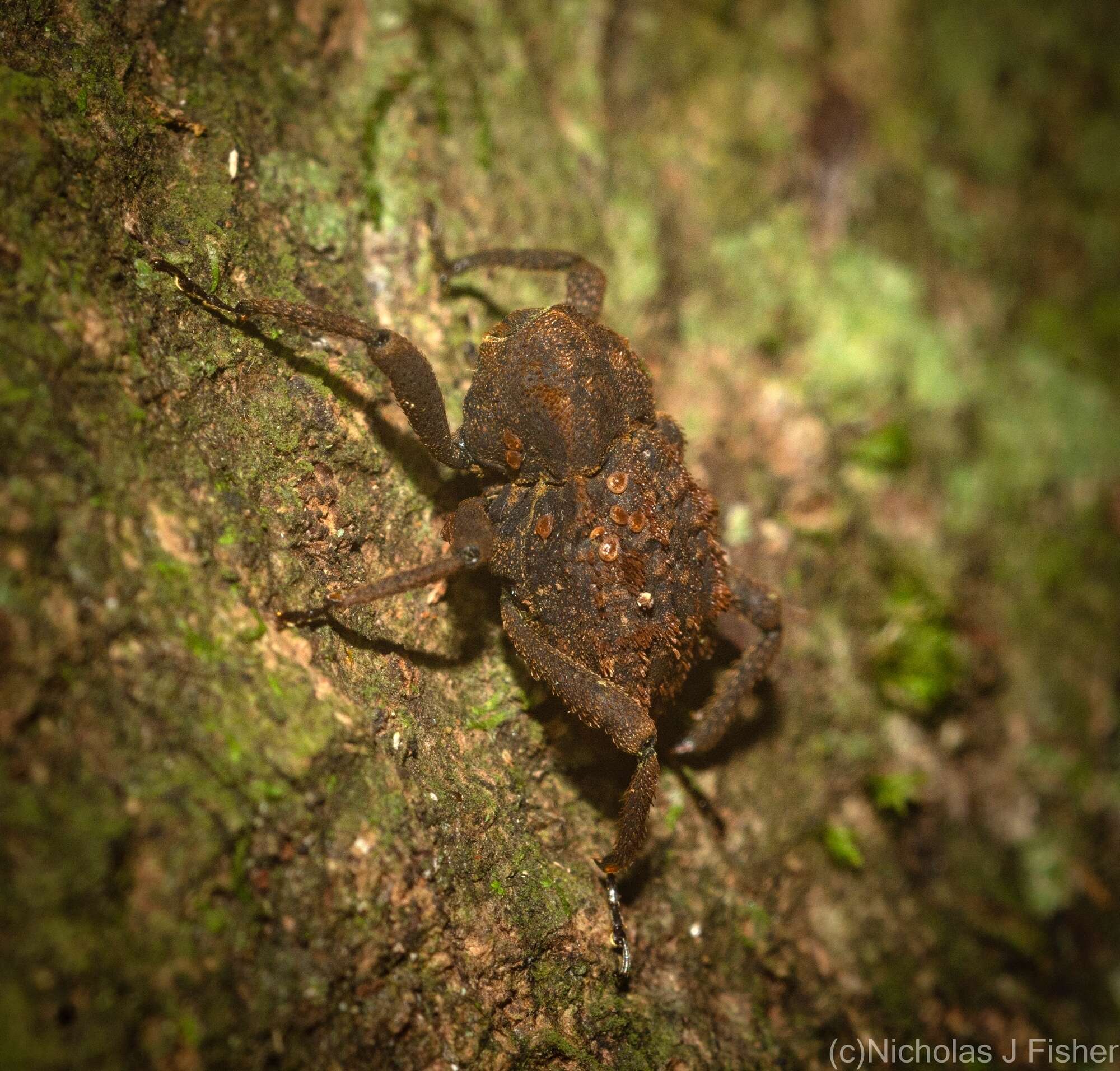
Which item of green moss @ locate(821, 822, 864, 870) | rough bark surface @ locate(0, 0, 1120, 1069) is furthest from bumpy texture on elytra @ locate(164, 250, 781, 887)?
green moss @ locate(821, 822, 864, 870)

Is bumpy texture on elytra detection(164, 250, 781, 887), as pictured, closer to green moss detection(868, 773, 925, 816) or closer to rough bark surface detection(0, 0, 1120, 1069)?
rough bark surface detection(0, 0, 1120, 1069)

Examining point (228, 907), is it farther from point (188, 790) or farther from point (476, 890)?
point (476, 890)

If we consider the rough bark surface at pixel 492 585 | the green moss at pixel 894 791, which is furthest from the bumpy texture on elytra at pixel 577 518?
the green moss at pixel 894 791

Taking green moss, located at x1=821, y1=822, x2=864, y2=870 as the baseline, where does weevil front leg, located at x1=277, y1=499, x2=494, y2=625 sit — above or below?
above

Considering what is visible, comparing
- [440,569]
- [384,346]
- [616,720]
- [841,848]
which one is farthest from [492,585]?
[841,848]

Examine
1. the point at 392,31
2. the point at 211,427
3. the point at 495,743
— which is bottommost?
the point at 495,743

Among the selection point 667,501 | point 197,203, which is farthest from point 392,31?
point 667,501

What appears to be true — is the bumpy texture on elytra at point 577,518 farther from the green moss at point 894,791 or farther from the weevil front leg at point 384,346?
the green moss at point 894,791
